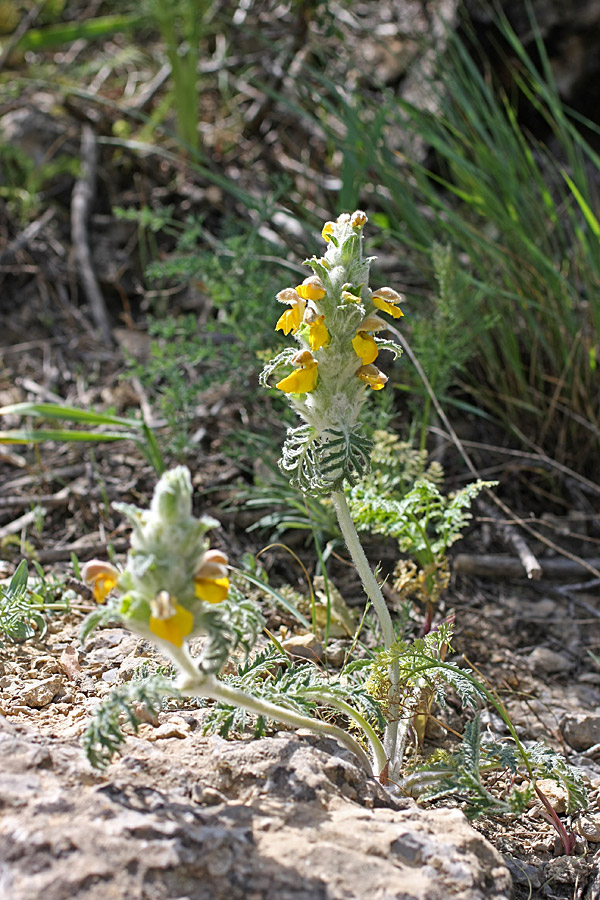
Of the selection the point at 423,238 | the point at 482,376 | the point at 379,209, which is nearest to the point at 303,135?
the point at 379,209

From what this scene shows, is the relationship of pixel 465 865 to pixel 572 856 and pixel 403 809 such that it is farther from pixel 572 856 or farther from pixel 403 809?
pixel 572 856

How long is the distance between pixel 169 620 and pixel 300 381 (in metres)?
0.56

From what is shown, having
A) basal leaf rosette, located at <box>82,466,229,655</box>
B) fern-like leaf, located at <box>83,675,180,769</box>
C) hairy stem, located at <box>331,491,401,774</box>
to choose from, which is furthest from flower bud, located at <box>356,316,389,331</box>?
fern-like leaf, located at <box>83,675,180,769</box>

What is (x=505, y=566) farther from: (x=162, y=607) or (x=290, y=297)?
(x=162, y=607)

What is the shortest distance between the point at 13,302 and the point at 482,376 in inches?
96.4

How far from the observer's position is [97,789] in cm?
133

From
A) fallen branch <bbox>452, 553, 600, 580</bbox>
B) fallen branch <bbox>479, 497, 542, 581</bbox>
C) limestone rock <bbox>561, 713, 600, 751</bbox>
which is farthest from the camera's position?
fallen branch <bbox>452, 553, 600, 580</bbox>

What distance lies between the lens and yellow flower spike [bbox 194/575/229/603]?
1246 mm

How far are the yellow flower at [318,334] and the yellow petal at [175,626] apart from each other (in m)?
0.59

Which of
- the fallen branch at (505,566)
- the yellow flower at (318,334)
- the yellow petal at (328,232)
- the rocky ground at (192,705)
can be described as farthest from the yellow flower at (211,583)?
the fallen branch at (505,566)

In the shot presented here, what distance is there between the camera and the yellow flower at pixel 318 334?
1520 millimetres

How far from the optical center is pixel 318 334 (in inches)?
59.9

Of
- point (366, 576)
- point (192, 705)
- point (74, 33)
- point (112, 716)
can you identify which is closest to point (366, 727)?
point (366, 576)

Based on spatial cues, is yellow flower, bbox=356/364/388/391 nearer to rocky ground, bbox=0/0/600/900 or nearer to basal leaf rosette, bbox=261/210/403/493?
basal leaf rosette, bbox=261/210/403/493
